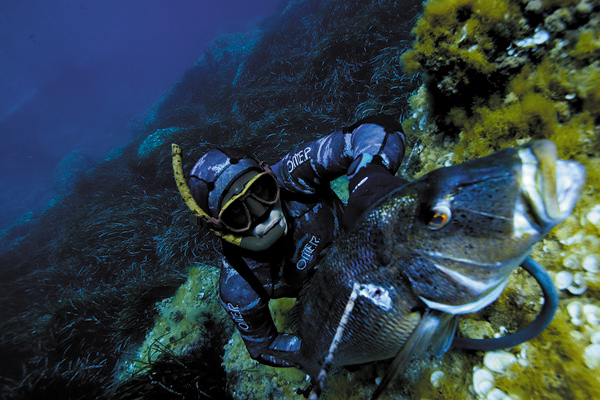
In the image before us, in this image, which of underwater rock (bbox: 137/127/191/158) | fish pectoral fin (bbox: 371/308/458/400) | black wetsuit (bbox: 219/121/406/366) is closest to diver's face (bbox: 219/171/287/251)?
black wetsuit (bbox: 219/121/406/366)

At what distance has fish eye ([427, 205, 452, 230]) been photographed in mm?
924

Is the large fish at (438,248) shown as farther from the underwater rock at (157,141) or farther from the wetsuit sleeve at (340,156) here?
the underwater rock at (157,141)

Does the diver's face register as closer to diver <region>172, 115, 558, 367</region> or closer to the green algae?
diver <region>172, 115, 558, 367</region>

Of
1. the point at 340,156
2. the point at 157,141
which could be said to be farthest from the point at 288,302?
the point at 157,141

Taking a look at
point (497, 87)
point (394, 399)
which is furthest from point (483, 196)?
point (394, 399)

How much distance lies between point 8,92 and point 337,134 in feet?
265

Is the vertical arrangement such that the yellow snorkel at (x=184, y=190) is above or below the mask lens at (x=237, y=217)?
above

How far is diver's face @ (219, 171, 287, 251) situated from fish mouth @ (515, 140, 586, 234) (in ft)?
4.67

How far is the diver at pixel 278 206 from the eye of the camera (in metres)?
1.64

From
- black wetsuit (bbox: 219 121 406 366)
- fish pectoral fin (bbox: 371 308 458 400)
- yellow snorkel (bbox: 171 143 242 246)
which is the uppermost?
yellow snorkel (bbox: 171 143 242 246)

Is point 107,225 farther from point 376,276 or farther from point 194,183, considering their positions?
point 376,276

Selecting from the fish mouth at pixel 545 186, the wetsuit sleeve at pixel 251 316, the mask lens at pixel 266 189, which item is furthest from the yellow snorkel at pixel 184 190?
the fish mouth at pixel 545 186

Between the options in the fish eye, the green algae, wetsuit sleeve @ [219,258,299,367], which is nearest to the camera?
the fish eye

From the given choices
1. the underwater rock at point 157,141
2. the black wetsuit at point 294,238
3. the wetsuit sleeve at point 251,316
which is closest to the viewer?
the black wetsuit at point 294,238
